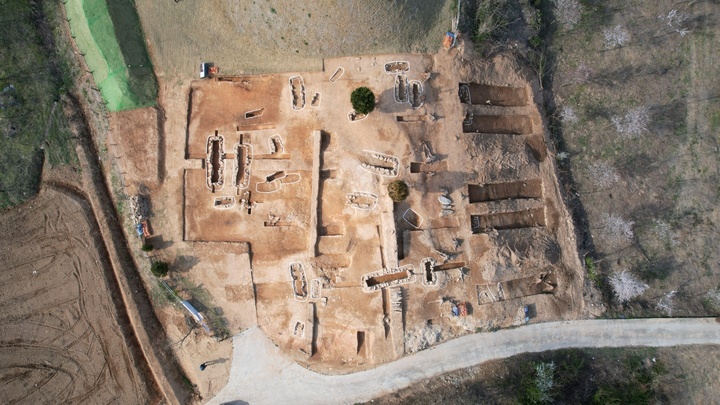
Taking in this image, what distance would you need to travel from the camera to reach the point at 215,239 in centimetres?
1950

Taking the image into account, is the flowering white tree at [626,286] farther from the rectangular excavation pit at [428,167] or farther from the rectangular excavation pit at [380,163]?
the rectangular excavation pit at [380,163]

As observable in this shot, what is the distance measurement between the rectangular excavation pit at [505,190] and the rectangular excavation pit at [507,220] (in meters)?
0.76

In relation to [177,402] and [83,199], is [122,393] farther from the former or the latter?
[83,199]

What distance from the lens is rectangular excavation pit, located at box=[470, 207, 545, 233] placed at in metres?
19.4

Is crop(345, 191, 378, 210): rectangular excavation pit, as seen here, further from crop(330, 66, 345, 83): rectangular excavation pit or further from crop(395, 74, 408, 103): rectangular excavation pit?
crop(330, 66, 345, 83): rectangular excavation pit

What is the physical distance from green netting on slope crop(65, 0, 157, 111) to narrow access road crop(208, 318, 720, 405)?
12.7 m

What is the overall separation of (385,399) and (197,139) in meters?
15.0

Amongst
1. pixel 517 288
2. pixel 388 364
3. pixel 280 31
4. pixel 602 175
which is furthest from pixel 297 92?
pixel 602 175

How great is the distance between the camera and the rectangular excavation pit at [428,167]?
735 inches

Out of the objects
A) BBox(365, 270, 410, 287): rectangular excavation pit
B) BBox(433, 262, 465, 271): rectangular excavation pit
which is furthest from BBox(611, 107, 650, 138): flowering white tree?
BBox(365, 270, 410, 287): rectangular excavation pit

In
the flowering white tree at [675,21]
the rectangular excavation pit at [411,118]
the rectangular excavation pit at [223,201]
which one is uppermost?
the flowering white tree at [675,21]

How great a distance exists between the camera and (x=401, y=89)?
1891cm

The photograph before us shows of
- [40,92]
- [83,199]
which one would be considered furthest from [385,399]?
[40,92]

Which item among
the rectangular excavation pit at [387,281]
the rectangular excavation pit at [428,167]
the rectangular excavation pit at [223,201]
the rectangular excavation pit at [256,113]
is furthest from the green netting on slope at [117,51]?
the rectangular excavation pit at [387,281]
